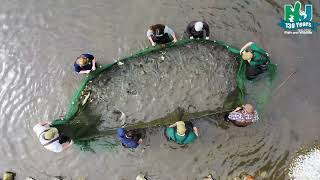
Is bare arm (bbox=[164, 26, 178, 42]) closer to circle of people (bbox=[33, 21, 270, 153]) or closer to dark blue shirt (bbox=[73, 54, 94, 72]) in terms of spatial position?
circle of people (bbox=[33, 21, 270, 153])

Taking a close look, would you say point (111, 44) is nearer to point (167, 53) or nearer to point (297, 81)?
point (167, 53)

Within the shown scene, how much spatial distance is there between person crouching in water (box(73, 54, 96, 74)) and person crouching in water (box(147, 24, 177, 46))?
123cm

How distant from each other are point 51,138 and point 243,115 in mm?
3603

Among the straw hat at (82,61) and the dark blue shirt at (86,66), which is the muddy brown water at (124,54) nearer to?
the dark blue shirt at (86,66)

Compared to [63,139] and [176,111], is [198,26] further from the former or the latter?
[63,139]

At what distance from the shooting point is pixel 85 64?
6.84 metres

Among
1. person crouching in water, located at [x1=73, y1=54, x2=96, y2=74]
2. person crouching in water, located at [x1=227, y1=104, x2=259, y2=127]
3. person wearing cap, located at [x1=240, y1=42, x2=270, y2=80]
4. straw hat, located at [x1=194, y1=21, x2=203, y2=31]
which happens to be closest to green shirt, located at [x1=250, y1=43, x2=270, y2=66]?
person wearing cap, located at [x1=240, y1=42, x2=270, y2=80]

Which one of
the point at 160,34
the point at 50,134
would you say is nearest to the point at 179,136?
the point at 160,34

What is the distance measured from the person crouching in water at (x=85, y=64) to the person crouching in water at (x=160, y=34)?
4.05ft

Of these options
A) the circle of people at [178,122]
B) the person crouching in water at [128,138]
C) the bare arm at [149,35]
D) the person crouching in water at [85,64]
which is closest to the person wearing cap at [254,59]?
the circle of people at [178,122]

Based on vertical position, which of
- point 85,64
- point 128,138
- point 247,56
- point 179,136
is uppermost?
point 85,64

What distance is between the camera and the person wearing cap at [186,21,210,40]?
6.99 metres

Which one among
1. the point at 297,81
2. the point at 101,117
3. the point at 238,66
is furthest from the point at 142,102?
the point at 297,81

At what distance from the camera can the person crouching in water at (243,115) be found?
6809 mm
